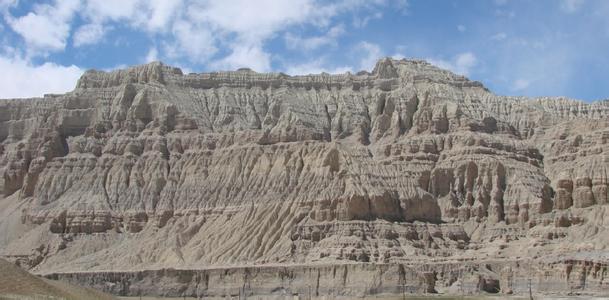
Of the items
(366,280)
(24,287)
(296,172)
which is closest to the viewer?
(24,287)

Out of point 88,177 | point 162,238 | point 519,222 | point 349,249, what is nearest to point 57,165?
point 88,177

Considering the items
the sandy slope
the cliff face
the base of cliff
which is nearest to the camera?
the sandy slope

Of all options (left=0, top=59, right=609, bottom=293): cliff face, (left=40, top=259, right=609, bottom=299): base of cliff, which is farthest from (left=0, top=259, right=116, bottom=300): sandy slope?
(left=0, top=59, right=609, bottom=293): cliff face

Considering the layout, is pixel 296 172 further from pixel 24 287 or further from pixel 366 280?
pixel 24 287

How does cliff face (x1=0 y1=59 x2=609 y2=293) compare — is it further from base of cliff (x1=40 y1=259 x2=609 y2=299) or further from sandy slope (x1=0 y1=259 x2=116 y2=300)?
sandy slope (x1=0 y1=259 x2=116 y2=300)

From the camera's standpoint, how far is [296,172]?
144750 mm

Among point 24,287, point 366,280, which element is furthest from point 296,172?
point 24,287

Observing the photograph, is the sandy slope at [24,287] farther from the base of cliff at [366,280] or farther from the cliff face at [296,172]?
the cliff face at [296,172]

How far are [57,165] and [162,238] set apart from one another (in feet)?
78.1

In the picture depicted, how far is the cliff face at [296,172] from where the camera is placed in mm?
133625

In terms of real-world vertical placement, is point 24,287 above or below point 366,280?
below

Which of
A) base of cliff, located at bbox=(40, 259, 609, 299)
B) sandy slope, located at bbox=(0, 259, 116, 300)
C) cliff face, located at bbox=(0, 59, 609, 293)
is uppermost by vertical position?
cliff face, located at bbox=(0, 59, 609, 293)

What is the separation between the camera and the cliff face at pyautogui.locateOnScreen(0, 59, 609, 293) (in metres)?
134

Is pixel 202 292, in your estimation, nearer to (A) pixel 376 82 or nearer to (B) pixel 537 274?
(B) pixel 537 274
